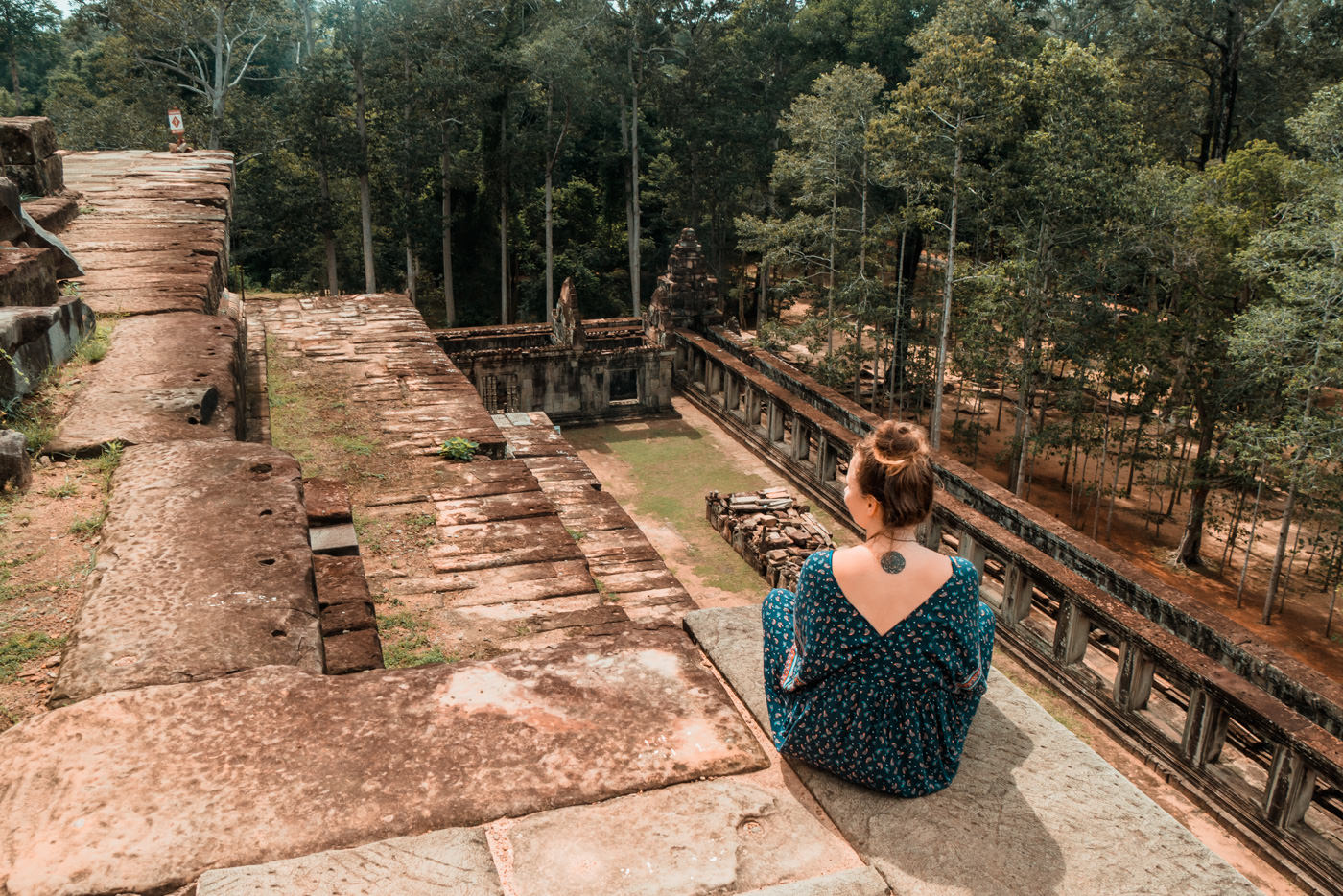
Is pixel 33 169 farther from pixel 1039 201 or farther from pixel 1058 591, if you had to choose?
pixel 1039 201

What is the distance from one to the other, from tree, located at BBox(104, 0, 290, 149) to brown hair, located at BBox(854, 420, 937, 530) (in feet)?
97.8

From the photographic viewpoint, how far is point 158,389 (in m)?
4.94

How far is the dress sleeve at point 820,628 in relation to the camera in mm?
2750

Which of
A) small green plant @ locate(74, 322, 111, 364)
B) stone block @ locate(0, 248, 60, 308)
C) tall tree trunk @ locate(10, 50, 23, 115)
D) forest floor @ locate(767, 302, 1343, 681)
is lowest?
forest floor @ locate(767, 302, 1343, 681)

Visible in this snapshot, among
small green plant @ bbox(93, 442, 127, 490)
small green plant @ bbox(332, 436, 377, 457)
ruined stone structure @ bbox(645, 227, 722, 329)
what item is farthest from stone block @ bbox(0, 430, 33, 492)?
ruined stone structure @ bbox(645, 227, 722, 329)

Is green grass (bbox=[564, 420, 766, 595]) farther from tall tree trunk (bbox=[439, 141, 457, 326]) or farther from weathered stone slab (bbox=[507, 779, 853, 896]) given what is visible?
tall tree trunk (bbox=[439, 141, 457, 326])

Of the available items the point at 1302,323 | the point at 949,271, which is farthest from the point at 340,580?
the point at 949,271

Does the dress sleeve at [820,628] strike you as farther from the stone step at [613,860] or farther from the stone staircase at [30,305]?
the stone staircase at [30,305]

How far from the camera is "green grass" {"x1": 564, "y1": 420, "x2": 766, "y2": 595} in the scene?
12.7m

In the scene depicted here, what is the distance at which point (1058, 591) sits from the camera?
9.63 meters

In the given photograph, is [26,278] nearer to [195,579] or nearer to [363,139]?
[195,579]

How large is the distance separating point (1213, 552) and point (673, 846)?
18875 mm

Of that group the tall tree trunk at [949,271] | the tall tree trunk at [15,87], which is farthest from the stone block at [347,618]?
the tall tree trunk at [15,87]

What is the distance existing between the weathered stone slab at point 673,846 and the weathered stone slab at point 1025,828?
15 cm
